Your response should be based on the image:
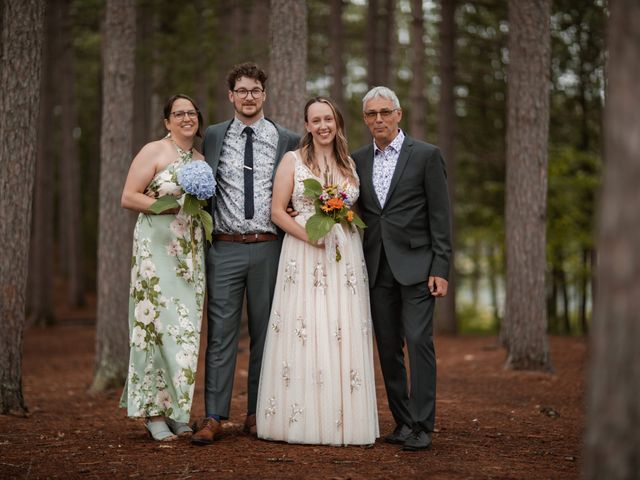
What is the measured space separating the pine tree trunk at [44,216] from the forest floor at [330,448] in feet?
28.7

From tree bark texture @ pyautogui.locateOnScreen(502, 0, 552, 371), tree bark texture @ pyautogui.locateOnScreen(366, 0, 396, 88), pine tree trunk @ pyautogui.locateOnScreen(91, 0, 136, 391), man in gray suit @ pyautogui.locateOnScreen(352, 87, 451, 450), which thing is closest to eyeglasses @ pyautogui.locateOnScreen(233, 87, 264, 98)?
man in gray suit @ pyautogui.locateOnScreen(352, 87, 451, 450)

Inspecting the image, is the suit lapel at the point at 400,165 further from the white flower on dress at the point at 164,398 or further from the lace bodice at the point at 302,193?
the white flower on dress at the point at 164,398

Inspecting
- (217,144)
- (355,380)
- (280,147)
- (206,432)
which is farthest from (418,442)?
(217,144)

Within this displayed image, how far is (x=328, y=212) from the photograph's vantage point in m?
5.66

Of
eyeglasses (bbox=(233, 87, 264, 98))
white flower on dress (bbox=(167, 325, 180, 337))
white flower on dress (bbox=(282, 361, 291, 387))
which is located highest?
eyeglasses (bbox=(233, 87, 264, 98))

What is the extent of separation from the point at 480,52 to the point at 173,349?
16.7 m

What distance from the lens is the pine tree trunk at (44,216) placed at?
61.4 feet

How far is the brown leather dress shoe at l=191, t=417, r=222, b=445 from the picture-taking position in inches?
228

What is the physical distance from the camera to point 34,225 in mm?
19391

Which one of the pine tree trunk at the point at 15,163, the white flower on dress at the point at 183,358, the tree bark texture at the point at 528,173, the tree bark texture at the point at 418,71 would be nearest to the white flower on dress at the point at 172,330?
the white flower on dress at the point at 183,358

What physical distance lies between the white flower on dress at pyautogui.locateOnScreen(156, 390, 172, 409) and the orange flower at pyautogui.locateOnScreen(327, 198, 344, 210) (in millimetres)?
2028

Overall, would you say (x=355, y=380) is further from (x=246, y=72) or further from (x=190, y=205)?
(x=246, y=72)

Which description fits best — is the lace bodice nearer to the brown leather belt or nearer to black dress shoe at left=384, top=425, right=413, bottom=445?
the brown leather belt

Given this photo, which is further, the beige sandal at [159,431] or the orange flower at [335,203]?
the beige sandal at [159,431]
